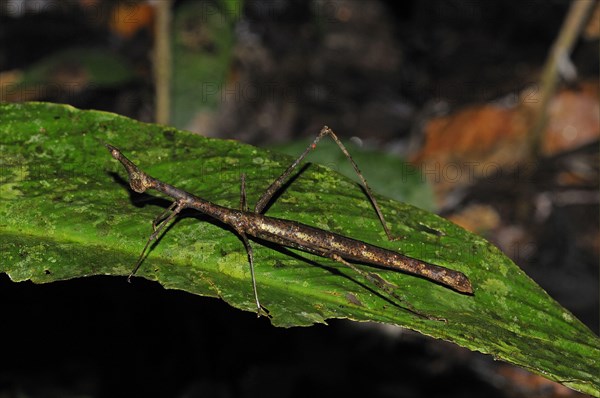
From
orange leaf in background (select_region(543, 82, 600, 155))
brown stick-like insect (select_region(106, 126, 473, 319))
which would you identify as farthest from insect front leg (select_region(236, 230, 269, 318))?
orange leaf in background (select_region(543, 82, 600, 155))

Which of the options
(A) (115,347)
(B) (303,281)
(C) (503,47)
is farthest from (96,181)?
(C) (503,47)

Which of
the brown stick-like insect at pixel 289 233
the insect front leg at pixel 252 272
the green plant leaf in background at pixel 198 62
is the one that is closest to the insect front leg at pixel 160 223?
the brown stick-like insect at pixel 289 233

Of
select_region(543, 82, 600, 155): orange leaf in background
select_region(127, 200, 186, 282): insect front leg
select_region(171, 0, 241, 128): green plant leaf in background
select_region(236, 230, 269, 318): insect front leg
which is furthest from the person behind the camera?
select_region(543, 82, 600, 155): orange leaf in background

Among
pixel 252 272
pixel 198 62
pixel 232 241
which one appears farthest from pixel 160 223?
pixel 198 62

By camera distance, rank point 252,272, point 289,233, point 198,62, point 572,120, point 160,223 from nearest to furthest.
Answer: point 252,272 → point 160,223 → point 289,233 → point 198,62 → point 572,120

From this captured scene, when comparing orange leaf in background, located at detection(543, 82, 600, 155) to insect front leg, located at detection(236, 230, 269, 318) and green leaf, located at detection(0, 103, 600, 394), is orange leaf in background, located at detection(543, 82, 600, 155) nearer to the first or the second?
green leaf, located at detection(0, 103, 600, 394)

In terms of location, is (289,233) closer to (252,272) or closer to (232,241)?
(232,241)
